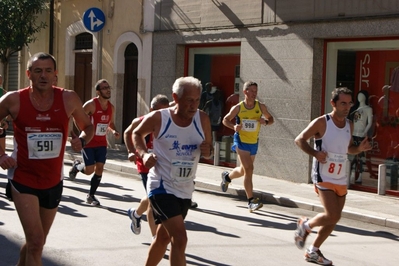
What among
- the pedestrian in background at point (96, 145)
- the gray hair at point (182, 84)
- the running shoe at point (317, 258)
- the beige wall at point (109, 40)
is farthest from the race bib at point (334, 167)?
the beige wall at point (109, 40)

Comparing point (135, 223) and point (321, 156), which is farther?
point (135, 223)

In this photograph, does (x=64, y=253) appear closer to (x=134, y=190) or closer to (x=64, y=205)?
(x=64, y=205)

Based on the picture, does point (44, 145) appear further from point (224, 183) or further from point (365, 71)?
point (365, 71)

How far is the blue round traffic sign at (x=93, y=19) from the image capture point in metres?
21.0

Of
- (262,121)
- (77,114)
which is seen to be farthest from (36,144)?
(262,121)

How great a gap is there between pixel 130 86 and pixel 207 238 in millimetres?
12748

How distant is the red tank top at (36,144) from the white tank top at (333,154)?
3003mm

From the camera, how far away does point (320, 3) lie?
48.0 feet

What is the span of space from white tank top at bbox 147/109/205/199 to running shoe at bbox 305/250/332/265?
2396 millimetres

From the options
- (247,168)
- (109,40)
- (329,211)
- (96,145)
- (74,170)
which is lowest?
(74,170)

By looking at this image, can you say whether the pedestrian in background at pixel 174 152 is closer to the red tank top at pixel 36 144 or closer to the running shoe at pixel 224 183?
the red tank top at pixel 36 144

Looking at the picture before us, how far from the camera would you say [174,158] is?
5980 millimetres

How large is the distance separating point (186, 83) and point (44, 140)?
1186 millimetres

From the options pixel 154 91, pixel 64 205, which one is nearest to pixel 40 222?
pixel 64 205
